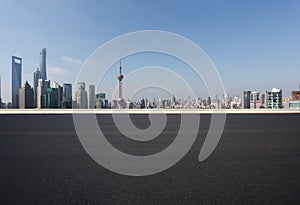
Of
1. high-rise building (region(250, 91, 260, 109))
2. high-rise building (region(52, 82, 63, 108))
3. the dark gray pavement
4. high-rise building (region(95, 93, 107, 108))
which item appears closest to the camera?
the dark gray pavement

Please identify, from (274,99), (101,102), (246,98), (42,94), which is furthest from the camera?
(246,98)

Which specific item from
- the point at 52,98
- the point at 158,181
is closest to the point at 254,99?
the point at 52,98

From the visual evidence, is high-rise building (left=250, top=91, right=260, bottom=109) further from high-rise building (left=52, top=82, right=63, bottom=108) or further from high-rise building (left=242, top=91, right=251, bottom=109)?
high-rise building (left=52, top=82, right=63, bottom=108)

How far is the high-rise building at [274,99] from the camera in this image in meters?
78.9

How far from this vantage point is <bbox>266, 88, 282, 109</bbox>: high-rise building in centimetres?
7887

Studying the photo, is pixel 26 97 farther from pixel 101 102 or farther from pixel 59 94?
pixel 101 102

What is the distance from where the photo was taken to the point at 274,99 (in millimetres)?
80000

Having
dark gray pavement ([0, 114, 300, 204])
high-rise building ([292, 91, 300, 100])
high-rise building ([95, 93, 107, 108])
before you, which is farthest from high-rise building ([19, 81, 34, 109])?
high-rise building ([292, 91, 300, 100])

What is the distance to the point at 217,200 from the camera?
3588 millimetres

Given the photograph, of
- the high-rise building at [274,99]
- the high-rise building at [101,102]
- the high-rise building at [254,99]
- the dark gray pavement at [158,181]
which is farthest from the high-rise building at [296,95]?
the dark gray pavement at [158,181]

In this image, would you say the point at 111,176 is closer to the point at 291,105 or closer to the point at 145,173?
the point at 145,173

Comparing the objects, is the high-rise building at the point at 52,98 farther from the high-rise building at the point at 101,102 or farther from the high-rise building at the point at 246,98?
the high-rise building at the point at 246,98

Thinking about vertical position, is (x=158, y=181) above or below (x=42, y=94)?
below

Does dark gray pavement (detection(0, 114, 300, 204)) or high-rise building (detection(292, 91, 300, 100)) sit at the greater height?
high-rise building (detection(292, 91, 300, 100))
